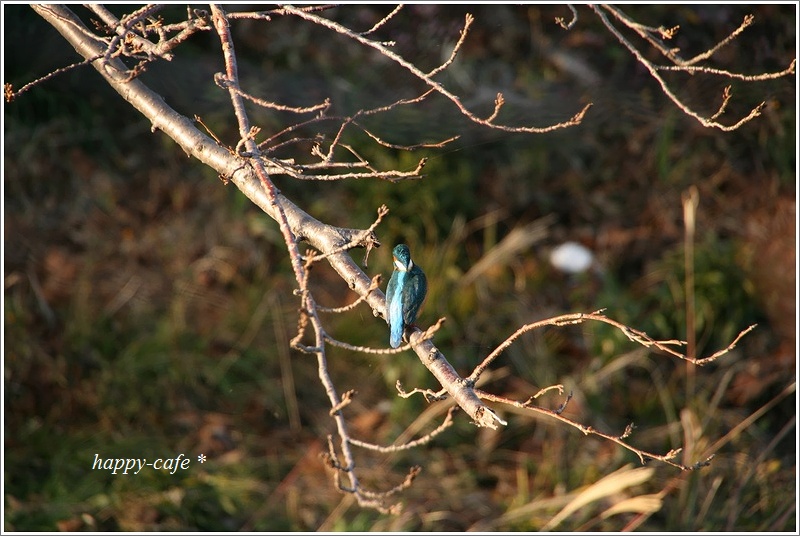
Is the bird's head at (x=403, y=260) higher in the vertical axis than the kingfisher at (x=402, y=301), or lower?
higher

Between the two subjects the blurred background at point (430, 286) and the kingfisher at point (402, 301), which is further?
the blurred background at point (430, 286)

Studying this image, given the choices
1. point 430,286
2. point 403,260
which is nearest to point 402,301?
point 403,260

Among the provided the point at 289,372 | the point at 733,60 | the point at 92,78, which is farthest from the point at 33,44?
the point at 733,60

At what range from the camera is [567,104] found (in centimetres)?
405

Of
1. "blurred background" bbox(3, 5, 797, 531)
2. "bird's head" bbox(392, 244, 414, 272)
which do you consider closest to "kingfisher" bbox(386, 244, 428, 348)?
"bird's head" bbox(392, 244, 414, 272)

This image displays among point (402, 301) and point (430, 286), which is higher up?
point (430, 286)

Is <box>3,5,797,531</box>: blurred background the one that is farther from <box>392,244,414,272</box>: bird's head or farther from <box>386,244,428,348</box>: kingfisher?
<box>386,244,428,348</box>: kingfisher

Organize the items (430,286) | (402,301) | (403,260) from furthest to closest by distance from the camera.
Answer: (430,286)
(403,260)
(402,301)

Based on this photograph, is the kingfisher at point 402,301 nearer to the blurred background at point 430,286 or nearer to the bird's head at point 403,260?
the bird's head at point 403,260

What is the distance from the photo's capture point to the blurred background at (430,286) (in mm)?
3777

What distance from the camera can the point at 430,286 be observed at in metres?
4.45

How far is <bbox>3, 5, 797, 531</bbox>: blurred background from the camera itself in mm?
3777

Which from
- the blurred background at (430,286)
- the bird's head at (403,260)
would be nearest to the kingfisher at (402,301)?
the bird's head at (403,260)

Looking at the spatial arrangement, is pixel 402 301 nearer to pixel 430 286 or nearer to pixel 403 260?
pixel 403 260
